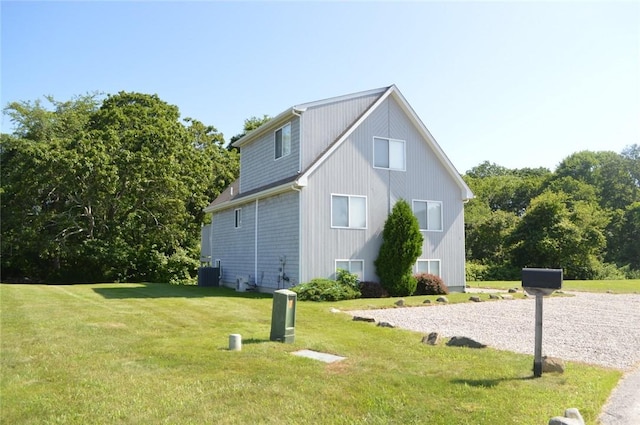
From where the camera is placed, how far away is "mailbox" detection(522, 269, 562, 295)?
5.82m

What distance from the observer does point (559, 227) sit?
3484 centimetres

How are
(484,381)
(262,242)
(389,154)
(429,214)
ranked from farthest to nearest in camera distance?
(429,214), (262,242), (389,154), (484,381)

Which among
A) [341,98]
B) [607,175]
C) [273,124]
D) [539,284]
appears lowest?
[539,284]

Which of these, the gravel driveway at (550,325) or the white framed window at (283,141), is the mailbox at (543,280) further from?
the white framed window at (283,141)

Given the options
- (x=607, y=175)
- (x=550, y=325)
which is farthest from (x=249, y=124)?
(x=550, y=325)

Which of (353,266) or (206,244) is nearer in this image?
(353,266)

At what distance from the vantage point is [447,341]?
337 inches

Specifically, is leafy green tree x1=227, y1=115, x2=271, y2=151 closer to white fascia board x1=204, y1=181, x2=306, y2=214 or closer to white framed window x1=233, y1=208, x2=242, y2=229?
white fascia board x1=204, y1=181, x2=306, y2=214

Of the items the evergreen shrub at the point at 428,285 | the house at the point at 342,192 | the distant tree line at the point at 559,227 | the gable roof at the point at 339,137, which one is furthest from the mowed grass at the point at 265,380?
the distant tree line at the point at 559,227

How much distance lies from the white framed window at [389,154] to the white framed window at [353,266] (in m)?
3.91

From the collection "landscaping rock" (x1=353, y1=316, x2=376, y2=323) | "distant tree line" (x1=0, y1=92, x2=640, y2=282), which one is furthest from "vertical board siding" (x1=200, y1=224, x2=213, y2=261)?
"landscaping rock" (x1=353, y1=316, x2=376, y2=323)

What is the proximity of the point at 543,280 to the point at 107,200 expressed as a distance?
92.3 ft

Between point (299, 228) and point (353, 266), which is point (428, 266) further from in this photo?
point (299, 228)

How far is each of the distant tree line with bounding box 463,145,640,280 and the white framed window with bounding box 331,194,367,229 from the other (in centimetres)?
1747
